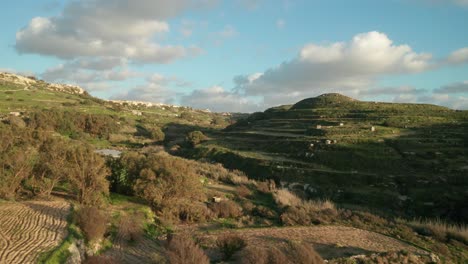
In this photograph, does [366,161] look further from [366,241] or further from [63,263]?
[63,263]

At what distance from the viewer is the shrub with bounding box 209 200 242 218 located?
2311cm

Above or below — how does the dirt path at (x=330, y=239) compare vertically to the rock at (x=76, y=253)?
below

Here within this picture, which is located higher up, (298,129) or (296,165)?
(298,129)

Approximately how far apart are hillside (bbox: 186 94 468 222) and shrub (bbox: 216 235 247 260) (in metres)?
17.5

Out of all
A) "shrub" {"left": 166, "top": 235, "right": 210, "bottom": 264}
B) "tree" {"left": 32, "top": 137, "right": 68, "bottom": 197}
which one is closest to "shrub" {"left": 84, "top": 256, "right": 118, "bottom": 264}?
"shrub" {"left": 166, "top": 235, "right": 210, "bottom": 264}

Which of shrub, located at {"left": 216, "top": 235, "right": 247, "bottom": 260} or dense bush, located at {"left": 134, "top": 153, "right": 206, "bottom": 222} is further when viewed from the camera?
dense bush, located at {"left": 134, "top": 153, "right": 206, "bottom": 222}

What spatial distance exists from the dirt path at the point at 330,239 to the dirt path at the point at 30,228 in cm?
677

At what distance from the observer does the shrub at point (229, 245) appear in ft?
49.6

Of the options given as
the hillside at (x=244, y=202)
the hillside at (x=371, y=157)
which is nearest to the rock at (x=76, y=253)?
the hillside at (x=244, y=202)

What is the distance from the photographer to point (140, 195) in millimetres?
22312

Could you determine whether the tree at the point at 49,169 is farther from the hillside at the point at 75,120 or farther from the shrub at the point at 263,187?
Answer: the hillside at the point at 75,120

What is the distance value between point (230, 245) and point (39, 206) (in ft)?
30.9

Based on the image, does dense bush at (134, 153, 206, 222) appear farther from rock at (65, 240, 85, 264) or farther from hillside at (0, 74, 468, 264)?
rock at (65, 240, 85, 264)

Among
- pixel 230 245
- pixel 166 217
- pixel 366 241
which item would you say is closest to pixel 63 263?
pixel 230 245
